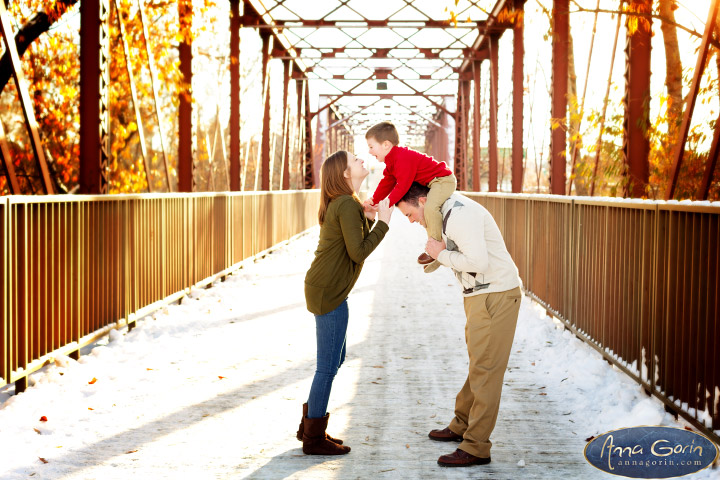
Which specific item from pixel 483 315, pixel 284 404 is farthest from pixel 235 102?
pixel 483 315

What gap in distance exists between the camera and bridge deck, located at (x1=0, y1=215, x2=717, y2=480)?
3963 millimetres

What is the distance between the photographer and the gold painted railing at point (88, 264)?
5.12m

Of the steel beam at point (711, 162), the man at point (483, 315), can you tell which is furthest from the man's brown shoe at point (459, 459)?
the steel beam at point (711, 162)

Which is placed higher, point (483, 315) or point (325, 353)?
point (483, 315)

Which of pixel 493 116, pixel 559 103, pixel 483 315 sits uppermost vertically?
pixel 493 116

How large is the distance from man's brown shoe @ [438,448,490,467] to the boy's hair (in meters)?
1.50

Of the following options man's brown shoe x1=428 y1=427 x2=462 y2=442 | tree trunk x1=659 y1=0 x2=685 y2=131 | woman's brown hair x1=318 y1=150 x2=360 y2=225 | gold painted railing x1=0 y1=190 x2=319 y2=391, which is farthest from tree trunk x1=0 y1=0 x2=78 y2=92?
man's brown shoe x1=428 y1=427 x2=462 y2=442

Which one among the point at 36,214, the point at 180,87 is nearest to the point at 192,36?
the point at 180,87

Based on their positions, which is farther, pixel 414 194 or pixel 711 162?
pixel 711 162

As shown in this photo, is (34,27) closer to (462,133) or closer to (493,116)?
(493,116)

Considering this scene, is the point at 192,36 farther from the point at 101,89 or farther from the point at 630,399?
the point at 630,399

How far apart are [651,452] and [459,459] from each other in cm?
94

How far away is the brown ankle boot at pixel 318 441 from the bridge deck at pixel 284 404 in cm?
4

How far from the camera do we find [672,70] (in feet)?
38.7
